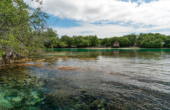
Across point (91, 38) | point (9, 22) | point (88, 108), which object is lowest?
point (88, 108)

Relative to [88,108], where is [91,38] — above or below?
above

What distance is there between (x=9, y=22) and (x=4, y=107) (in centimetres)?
908

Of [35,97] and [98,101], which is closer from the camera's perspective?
[98,101]

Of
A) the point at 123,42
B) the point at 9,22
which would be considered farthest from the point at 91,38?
the point at 9,22

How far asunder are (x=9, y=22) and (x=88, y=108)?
12153mm

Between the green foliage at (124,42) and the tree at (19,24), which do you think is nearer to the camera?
the tree at (19,24)

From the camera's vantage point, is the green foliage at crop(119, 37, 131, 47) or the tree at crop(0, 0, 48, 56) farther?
the green foliage at crop(119, 37, 131, 47)

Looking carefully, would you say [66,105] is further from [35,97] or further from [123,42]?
[123,42]

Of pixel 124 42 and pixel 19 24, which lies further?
pixel 124 42

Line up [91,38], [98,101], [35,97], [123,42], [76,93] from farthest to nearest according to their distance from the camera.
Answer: [91,38]
[123,42]
[76,93]
[35,97]
[98,101]

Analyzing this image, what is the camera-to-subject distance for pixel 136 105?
6.68 m

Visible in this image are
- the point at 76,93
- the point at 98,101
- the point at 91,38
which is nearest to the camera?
the point at 98,101

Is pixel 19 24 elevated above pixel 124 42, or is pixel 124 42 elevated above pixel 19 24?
pixel 124 42

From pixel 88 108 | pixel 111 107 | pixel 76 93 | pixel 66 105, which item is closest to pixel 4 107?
pixel 66 105
